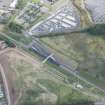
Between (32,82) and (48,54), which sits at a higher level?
(48,54)

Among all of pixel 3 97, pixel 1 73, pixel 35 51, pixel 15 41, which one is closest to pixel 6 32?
pixel 15 41

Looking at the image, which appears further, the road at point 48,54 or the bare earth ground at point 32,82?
the road at point 48,54

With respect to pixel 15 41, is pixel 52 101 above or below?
below

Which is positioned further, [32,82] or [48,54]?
[48,54]

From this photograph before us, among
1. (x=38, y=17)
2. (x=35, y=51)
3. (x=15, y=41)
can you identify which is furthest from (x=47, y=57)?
(x=38, y=17)

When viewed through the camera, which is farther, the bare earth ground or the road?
the road

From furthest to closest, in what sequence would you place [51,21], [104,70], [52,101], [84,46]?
[51,21] < [84,46] < [104,70] < [52,101]

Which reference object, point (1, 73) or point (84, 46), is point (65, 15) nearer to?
point (84, 46)

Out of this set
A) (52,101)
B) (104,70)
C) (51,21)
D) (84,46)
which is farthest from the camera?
(51,21)

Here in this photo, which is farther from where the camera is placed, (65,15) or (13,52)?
(65,15)

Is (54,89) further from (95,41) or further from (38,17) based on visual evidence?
(38,17)
